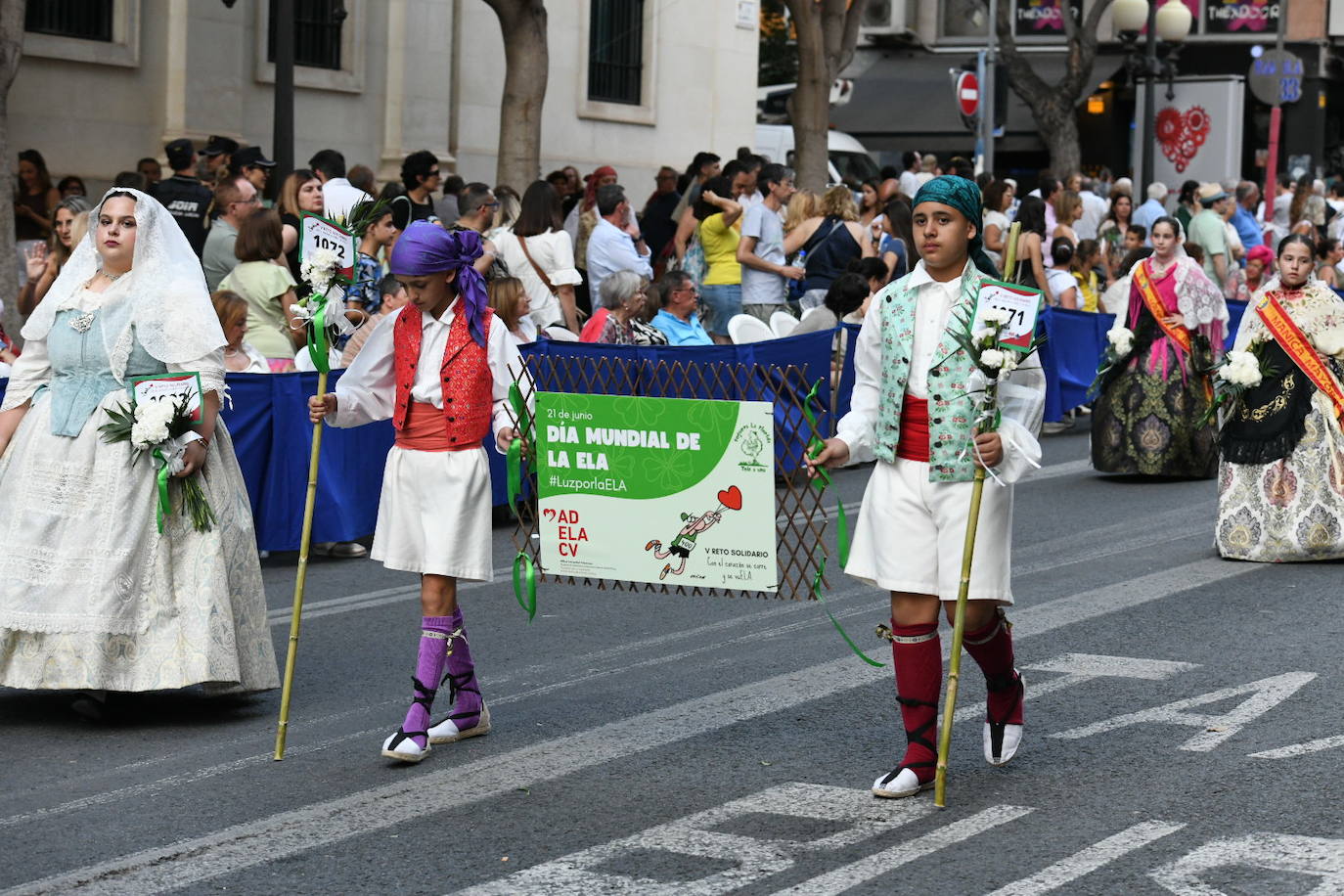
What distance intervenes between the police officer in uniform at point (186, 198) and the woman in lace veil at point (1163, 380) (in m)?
6.23

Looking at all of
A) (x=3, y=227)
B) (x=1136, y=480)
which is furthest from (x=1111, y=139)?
(x=3, y=227)

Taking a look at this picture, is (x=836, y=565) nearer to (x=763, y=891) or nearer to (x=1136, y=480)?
(x=1136, y=480)

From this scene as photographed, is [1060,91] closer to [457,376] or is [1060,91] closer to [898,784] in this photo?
[457,376]

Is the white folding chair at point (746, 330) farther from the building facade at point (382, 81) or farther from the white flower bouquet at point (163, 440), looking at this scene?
the white flower bouquet at point (163, 440)

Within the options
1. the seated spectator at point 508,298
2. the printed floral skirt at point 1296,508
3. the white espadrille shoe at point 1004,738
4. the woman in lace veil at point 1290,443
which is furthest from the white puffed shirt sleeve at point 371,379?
the printed floral skirt at point 1296,508

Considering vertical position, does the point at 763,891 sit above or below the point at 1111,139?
below

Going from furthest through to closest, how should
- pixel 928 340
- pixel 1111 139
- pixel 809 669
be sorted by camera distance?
pixel 1111 139
pixel 809 669
pixel 928 340

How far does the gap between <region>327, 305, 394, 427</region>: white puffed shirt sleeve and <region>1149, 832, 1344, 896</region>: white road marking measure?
2.97m

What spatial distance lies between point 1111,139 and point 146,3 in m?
24.3

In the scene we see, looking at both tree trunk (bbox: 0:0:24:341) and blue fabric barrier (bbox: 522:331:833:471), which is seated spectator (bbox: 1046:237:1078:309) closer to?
blue fabric barrier (bbox: 522:331:833:471)

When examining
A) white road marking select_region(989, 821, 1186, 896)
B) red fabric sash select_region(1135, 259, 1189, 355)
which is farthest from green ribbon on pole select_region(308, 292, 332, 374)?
red fabric sash select_region(1135, 259, 1189, 355)

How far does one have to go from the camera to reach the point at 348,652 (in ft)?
27.2

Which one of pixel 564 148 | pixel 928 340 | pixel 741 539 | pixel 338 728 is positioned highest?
pixel 564 148

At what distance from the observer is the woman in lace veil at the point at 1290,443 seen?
10.4 m
